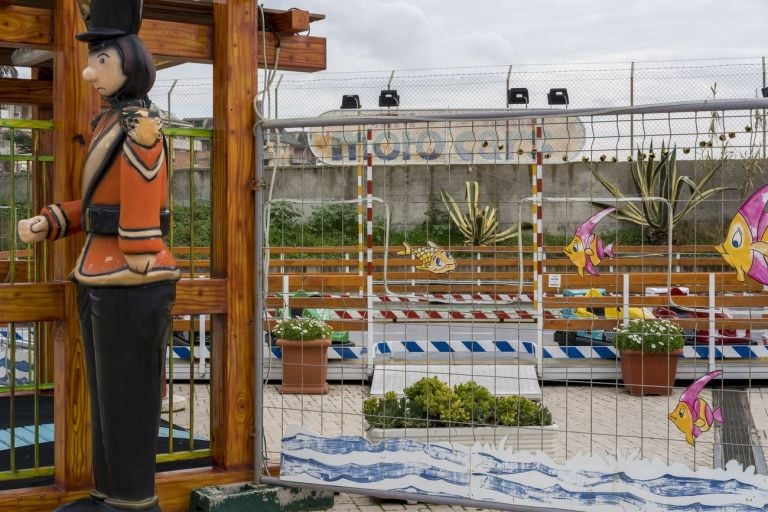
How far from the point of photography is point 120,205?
163 inches

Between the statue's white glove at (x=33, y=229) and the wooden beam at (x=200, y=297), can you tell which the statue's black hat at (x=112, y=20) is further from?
the wooden beam at (x=200, y=297)

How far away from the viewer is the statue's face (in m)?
4.22

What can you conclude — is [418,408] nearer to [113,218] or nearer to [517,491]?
[517,491]

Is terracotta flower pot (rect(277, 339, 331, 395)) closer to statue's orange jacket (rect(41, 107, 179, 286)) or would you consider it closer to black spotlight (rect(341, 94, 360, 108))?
black spotlight (rect(341, 94, 360, 108))

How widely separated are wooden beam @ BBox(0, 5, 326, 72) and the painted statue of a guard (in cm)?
65

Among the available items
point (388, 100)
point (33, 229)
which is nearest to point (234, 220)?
point (33, 229)

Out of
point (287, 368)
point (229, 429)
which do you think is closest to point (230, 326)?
point (229, 429)

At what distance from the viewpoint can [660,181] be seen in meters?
5.67

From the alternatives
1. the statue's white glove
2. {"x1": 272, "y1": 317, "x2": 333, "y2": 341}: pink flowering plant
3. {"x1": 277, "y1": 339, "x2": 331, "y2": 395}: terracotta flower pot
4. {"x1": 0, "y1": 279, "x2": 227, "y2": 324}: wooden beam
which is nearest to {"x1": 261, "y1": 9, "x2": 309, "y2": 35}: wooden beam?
{"x1": 0, "y1": 279, "x2": 227, "y2": 324}: wooden beam

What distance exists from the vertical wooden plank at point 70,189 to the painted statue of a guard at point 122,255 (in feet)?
1.26

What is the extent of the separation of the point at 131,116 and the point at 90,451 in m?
1.63

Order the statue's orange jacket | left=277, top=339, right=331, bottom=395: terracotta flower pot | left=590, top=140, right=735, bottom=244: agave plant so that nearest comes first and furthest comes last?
the statue's orange jacket
left=590, top=140, right=735, bottom=244: agave plant
left=277, top=339, right=331, bottom=395: terracotta flower pot

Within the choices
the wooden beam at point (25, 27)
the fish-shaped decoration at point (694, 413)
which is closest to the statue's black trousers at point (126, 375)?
the wooden beam at point (25, 27)

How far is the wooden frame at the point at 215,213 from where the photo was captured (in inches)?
187
